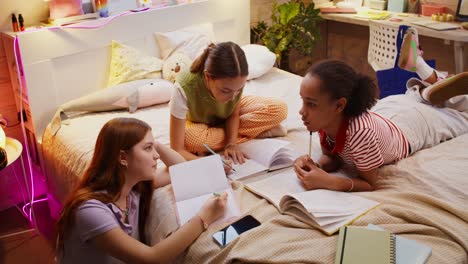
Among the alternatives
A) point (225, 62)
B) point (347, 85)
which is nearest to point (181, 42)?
point (225, 62)

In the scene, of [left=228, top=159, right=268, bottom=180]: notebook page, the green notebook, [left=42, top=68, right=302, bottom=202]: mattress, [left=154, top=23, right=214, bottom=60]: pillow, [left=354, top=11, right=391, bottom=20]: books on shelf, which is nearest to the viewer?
the green notebook

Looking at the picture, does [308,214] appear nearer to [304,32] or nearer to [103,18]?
[103,18]

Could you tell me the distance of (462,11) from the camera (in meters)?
3.09

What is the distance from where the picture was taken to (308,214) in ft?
4.56

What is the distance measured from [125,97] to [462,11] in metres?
2.23

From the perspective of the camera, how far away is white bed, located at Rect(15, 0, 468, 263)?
130cm

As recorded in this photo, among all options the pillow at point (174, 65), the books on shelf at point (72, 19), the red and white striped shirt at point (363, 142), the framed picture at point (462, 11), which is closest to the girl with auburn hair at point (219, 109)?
the red and white striped shirt at point (363, 142)

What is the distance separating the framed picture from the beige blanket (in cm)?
175

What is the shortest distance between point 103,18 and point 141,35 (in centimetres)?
25

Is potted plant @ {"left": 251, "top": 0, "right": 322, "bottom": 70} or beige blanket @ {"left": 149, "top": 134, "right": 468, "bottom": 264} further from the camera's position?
potted plant @ {"left": 251, "top": 0, "right": 322, "bottom": 70}

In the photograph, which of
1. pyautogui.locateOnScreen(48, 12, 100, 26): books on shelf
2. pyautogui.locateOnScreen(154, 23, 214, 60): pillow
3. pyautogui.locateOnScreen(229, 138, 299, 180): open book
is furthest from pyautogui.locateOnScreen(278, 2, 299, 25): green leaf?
pyautogui.locateOnScreen(229, 138, 299, 180): open book

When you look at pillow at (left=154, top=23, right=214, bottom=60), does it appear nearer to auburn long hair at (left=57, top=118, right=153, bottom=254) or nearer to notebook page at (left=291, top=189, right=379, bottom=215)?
auburn long hair at (left=57, top=118, right=153, bottom=254)

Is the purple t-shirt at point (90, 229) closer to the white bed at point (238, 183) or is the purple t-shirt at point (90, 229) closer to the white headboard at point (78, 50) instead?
the white bed at point (238, 183)

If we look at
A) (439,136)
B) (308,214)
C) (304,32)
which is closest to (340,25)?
(304,32)
